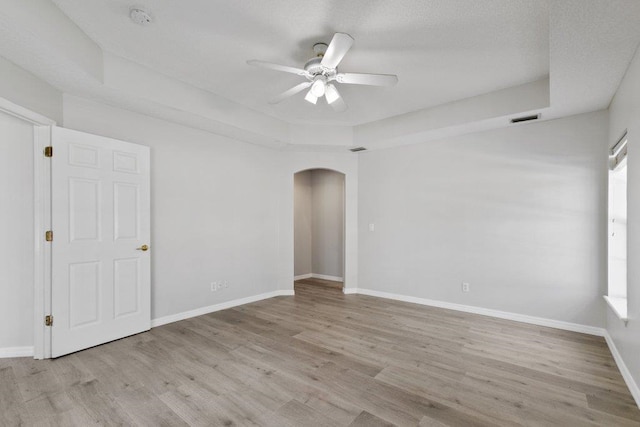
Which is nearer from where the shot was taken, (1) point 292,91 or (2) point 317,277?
(1) point 292,91

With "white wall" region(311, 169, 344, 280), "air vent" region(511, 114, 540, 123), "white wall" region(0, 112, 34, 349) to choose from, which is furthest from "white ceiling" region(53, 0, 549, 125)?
"white wall" region(311, 169, 344, 280)

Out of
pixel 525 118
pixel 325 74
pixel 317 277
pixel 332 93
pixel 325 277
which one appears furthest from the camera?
pixel 317 277

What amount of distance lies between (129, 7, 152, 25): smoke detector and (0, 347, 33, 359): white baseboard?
118 inches

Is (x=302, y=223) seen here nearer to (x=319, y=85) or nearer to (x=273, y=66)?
(x=319, y=85)

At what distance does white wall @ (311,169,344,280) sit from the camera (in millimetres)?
6566

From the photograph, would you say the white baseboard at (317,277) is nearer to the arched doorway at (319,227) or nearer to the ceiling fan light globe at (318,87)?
the arched doorway at (319,227)

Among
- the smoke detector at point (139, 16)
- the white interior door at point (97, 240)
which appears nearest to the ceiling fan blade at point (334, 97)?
the smoke detector at point (139, 16)

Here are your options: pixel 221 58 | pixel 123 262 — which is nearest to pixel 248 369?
pixel 123 262

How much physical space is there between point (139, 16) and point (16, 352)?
310cm

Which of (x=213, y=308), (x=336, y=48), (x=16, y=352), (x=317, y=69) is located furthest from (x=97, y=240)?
(x=336, y=48)

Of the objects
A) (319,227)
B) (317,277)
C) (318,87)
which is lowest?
(317,277)

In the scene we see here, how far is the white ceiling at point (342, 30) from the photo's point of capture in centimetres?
224

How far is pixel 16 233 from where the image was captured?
109 inches

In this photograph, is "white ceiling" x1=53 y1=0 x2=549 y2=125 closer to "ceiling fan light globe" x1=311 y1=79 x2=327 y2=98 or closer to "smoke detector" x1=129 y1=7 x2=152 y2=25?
"smoke detector" x1=129 y1=7 x2=152 y2=25
